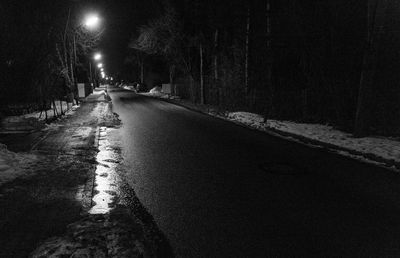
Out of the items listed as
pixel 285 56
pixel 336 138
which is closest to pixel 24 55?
pixel 285 56

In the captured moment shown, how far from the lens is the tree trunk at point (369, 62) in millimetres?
11173

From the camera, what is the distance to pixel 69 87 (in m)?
29.6

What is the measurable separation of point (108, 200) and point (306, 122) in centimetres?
1189

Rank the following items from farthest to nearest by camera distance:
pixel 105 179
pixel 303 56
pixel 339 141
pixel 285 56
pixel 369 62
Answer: pixel 285 56, pixel 303 56, pixel 339 141, pixel 369 62, pixel 105 179

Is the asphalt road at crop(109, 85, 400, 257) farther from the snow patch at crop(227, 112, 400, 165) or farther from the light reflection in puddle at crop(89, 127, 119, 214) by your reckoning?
the snow patch at crop(227, 112, 400, 165)

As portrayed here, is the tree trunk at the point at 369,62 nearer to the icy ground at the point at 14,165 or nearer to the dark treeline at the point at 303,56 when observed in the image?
the dark treeline at the point at 303,56

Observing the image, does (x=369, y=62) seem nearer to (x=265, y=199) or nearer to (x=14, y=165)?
(x=265, y=199)

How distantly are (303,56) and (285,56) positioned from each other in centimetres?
283

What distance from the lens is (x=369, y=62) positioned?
37.0 ft

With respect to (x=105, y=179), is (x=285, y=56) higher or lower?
higher

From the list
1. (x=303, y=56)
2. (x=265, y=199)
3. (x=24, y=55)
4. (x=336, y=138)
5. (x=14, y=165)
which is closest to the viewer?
(x=265, y=199)

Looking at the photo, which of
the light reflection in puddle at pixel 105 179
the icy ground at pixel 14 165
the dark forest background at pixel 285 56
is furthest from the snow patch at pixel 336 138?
the icy ground at pixel 14 165

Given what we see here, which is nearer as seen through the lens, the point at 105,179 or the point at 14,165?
the point at 105,179

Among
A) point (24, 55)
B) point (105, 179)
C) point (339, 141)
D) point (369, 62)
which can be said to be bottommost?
point (105, 179)
